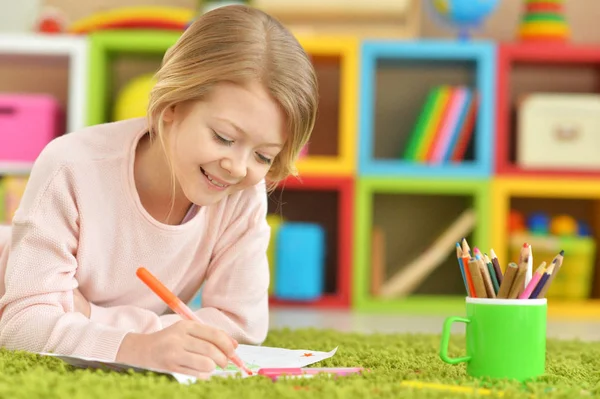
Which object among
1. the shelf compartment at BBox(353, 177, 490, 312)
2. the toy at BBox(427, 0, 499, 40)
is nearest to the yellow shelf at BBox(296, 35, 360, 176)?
the shelf compartment at BBox(353, 177, 490, 312)

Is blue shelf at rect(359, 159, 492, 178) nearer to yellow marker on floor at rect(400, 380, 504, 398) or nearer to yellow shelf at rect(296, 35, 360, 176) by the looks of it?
yellow shelf at rect(296, 35, 360, 176)

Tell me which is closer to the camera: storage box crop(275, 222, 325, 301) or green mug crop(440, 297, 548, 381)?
green mug crop(440, 297, 548, 381)

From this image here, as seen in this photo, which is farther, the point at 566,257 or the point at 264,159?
the point at 566,257

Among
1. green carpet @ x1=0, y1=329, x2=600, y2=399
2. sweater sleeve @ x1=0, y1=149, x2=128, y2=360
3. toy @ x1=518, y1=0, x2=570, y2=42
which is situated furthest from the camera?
toy @ x1=518, y1=0, x2=570, y2=42

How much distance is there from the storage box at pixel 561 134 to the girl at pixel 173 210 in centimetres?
135

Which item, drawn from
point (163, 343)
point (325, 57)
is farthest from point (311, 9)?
point (163, 343)

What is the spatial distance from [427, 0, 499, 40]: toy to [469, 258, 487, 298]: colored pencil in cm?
160

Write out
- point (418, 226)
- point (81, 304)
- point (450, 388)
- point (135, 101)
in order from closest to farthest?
1. point (450, 388)
2. point (81, 304)
3. point (135, 101)
4. point (418, 226)

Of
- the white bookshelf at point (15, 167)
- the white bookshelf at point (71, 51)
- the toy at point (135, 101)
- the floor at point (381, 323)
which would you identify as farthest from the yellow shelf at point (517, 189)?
the white bookshelf at point (15, 167)

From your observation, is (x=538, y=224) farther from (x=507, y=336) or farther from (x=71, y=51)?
(x=507, y=336)

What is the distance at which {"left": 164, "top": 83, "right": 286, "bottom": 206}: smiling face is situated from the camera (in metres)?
0.94

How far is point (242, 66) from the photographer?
0.95m

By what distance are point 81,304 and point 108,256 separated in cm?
7

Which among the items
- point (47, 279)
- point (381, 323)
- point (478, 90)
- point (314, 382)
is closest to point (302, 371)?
point (314, 382)
